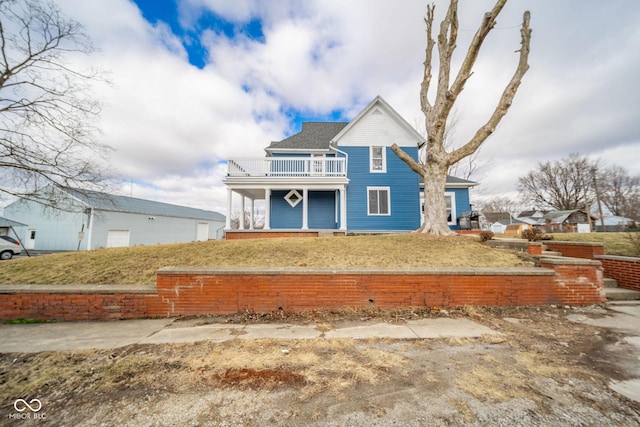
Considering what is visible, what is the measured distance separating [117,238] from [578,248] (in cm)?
2917

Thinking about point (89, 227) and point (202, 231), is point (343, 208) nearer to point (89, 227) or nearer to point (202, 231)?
point (89, 227)

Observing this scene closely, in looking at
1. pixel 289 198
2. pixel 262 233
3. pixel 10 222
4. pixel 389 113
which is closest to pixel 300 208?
pixel 289 198

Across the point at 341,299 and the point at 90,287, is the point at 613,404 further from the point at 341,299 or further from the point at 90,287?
the point at 90,287

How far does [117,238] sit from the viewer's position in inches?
870

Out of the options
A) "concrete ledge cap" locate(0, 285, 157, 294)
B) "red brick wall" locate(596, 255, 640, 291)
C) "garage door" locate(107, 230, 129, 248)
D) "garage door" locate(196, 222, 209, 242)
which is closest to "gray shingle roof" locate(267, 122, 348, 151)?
"concrete ledge cap" locate(0, 285, 157, 294)

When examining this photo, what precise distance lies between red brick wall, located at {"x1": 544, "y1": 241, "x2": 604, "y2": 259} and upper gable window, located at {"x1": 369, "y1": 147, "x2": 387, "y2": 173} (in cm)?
873

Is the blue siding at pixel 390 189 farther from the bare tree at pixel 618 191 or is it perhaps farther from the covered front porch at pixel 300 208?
the bare tree at pixel 618 191

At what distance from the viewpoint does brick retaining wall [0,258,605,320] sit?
14.6 feet

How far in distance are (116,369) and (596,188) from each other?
190 ft

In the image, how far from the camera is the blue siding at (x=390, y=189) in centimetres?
1409

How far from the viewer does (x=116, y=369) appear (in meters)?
2.78

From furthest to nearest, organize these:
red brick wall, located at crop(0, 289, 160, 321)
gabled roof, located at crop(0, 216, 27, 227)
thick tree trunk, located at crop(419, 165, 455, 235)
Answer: gabled roof, located at crop(0, 216, 27, 227), thick tree trunk, located at crop(419, 165, 455, 235), red brick wall, located at crop(0, 289, 160, 321)

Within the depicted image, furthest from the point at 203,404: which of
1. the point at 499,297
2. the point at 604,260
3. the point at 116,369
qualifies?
the point at 604,260

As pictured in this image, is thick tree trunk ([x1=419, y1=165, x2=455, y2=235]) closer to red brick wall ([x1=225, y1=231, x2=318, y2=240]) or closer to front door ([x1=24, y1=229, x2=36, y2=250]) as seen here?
red brick wall ([x1=225, y1=231, x2=318, y2=240])
